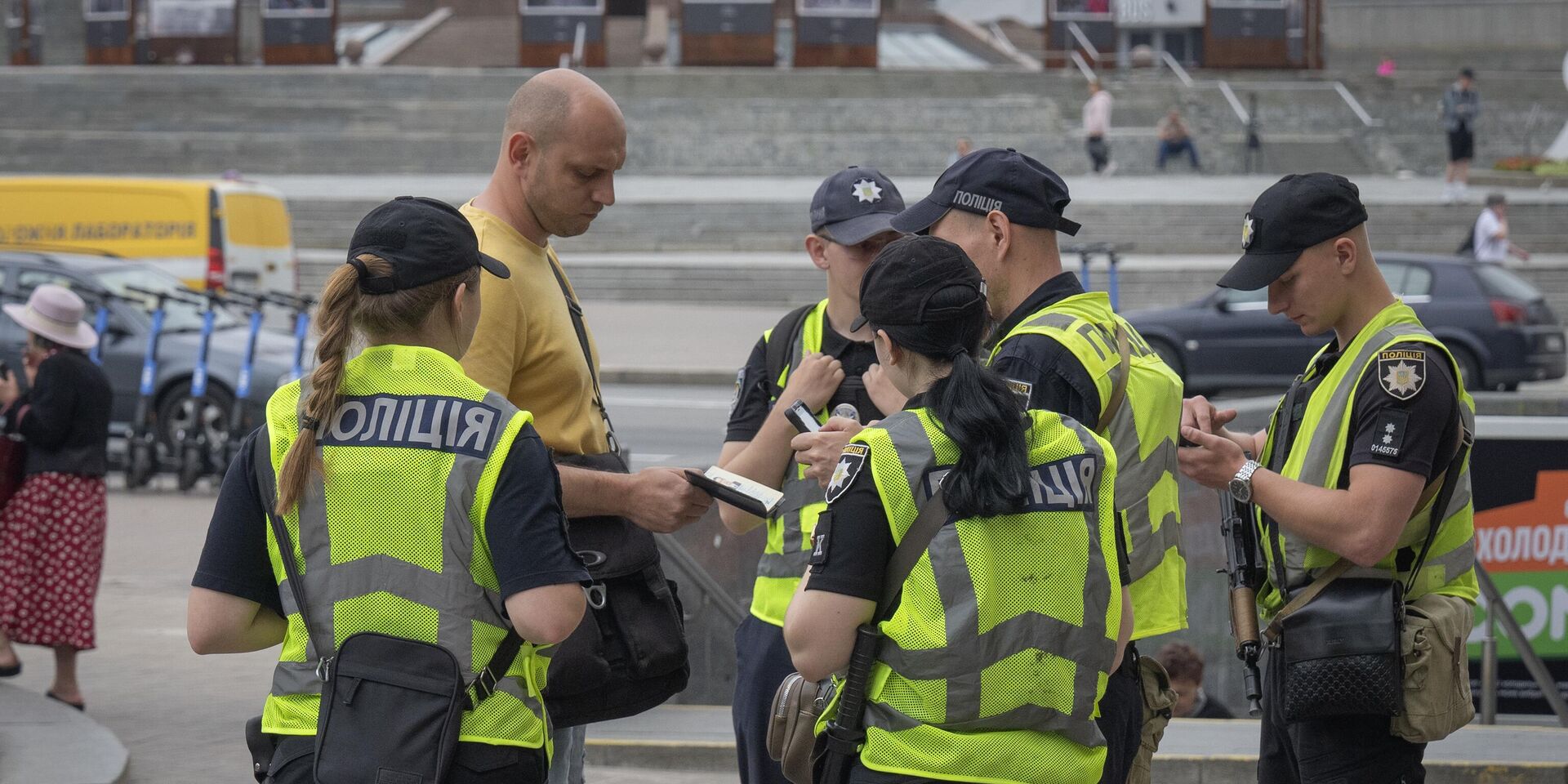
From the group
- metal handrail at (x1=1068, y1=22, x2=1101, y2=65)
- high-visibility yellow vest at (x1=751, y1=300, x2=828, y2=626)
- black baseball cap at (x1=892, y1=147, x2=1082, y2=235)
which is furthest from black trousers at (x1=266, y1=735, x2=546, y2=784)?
metal handrail at (x1=1068, y1=22, x2=1101, y2=65)

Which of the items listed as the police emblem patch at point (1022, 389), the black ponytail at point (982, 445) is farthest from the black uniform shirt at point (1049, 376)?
the black ponytail at point (982, 445)

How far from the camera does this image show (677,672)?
3.61 metres

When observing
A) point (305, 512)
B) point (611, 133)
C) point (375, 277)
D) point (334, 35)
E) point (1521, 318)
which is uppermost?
point (334, 35)

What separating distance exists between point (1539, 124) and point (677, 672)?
3873 cm

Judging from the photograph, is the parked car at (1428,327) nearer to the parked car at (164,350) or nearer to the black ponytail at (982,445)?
the parked car at (164,350)

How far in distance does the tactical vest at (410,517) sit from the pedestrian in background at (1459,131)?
28.2 meters

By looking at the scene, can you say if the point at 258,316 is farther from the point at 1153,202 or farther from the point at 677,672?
the point at 1153,202

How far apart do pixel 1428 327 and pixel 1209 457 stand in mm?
14396

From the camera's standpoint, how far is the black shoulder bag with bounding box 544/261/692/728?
342 cm

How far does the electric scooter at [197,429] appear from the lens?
13.3m

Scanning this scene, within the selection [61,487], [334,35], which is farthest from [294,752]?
[334,35]

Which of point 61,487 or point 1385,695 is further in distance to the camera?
point 61,487

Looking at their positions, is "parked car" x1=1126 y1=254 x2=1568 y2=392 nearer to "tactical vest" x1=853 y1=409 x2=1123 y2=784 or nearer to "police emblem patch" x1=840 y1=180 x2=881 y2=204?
"police emblem patch" x1=840 y1=180 x2=881 y2=204

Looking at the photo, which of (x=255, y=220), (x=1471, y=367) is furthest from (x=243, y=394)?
(x=1471, y=367)
